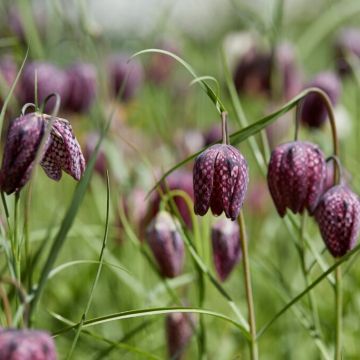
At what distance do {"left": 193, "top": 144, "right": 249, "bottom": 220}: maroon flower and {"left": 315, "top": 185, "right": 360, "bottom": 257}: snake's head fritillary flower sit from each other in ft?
0.67

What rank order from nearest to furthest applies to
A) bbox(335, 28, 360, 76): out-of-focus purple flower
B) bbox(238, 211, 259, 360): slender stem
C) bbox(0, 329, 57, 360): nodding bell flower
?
bbox(0, 329, 57, 360): nodding bell flower
bbox(238, 211, 259, 360): slender stem
bbox(335, 28, 360, 76): out-of-focus purple flower

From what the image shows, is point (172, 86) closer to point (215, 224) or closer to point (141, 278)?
point (141, 278)

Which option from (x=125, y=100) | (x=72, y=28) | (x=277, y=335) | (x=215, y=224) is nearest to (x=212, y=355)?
(x=277, y=335)

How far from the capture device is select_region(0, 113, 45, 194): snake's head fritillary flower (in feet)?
4.09

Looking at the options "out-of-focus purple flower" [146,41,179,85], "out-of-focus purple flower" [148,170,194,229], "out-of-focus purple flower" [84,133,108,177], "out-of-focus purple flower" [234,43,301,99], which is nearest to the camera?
"out-of-focus purple flower" [148,170,194,229]

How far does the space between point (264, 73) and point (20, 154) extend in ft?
6.21

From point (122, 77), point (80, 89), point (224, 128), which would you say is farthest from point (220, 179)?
point (122, 77)

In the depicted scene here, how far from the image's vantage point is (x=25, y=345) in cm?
102

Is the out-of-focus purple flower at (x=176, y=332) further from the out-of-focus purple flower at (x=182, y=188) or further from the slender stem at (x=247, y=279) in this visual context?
the slender stem at (x=247, y=279)

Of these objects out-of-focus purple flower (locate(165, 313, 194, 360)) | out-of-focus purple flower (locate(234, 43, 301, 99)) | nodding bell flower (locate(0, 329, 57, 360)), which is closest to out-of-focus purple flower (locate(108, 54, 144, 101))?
out-of-focus purple flower (locate(234, 43, 301, 99))

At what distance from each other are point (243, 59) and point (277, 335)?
1072 millimetres

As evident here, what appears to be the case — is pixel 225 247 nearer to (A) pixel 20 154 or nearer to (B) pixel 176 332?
(B) pixel 176 332

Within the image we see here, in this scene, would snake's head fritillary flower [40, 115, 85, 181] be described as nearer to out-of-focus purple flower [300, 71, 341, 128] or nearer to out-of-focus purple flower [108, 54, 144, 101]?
out-of-focus purple flower [300, 71, 341, 128]

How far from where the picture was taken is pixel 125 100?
347 centimetres
